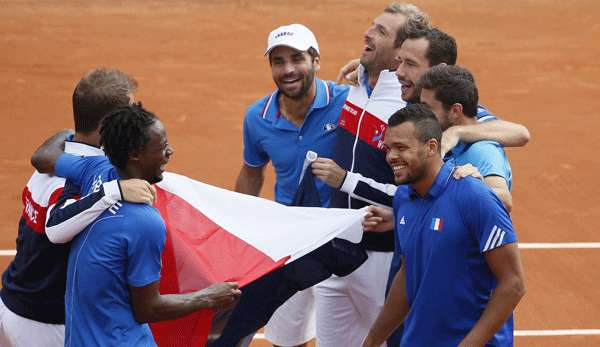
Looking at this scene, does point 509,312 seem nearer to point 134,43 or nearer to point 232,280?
point 232,280

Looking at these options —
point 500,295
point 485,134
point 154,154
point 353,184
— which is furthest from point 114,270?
point 485,134

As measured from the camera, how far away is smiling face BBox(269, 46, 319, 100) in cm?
751

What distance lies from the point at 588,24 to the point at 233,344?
Result: 614 inches

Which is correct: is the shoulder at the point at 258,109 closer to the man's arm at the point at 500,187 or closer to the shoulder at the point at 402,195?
the shoulder at the point at 402,195

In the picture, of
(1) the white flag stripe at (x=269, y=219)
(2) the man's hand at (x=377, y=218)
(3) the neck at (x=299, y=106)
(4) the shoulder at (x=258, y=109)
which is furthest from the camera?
(4) the shoulder at (x=258, y=109)

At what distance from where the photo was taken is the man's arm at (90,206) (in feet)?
17.4

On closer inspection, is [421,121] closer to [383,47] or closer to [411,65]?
[411,65]

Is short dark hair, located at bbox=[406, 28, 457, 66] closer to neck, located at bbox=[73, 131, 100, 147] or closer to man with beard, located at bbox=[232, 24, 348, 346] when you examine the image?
man with beard, located at bbox=[232, 24, 348, 346]

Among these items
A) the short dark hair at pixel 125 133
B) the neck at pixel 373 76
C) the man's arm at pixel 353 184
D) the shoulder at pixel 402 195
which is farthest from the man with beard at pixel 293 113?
the short dark hair at pixel 125 133

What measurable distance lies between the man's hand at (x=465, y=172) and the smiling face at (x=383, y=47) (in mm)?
1902

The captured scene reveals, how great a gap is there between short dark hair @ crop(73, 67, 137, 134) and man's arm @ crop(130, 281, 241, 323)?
3.99 ft

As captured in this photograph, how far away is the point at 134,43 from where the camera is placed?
62.3 feet

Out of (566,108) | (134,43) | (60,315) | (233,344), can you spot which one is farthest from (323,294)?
(134,43)

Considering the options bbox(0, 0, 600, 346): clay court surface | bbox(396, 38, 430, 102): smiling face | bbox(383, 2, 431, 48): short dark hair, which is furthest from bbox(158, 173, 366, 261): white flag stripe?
bbox(0, 0, 600, 346): clay court surface
